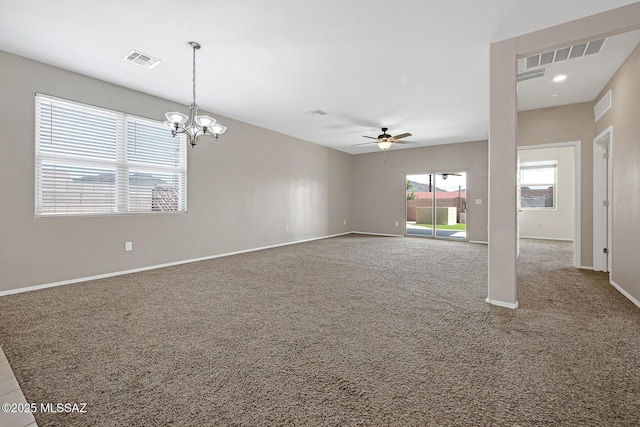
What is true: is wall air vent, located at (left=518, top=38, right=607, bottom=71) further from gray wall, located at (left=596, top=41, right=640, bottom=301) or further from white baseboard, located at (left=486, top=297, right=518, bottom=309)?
white baseboard, located at (left=486, top=297, right=518, bottom=309)

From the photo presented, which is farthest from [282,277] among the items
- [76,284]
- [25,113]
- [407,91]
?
[25,113]

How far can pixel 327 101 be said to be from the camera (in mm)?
5043

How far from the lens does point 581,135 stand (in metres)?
4.77

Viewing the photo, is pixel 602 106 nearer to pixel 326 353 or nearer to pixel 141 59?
pixel 326 353

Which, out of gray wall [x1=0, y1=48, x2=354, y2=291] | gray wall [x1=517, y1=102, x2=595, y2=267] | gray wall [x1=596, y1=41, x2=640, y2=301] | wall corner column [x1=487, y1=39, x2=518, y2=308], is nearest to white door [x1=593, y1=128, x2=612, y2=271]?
gray wall [x1=517, y1=102, x2=595, y2=267]

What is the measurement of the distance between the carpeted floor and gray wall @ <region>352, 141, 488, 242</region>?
4.44 metres

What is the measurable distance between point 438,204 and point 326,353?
25.3 feet

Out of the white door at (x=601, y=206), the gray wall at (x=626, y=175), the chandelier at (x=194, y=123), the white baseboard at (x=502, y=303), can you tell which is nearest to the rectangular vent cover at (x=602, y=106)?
the gray wall at (x=626, y=175)

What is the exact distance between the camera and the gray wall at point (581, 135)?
4672 millimetres

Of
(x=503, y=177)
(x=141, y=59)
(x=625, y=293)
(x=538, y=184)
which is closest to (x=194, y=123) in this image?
(x=141, y=59)

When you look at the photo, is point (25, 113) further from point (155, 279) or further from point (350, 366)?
point (350, 366)

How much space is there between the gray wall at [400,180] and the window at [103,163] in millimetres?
6135

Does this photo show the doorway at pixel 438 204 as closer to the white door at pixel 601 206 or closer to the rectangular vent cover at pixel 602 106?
the white door at pixel 601 206

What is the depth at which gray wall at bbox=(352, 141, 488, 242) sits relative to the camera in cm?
799
